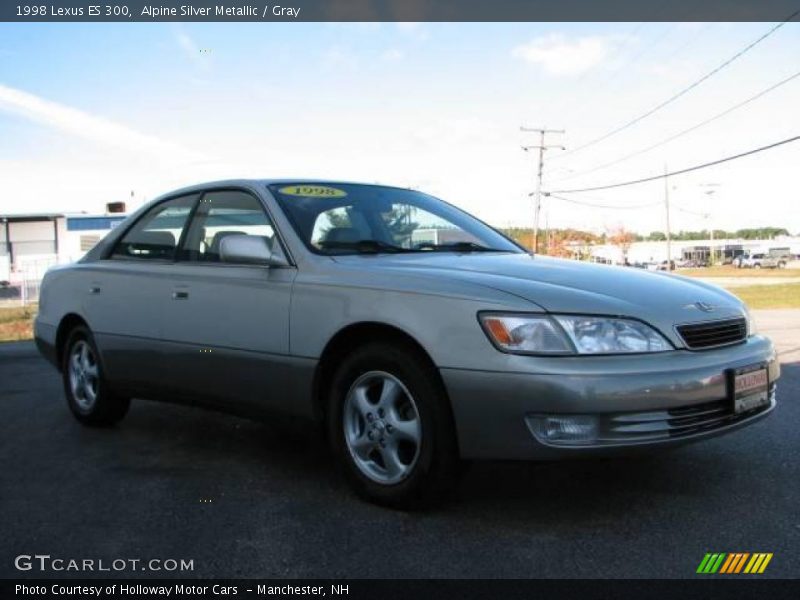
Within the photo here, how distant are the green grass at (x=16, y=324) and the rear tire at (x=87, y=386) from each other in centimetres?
1060

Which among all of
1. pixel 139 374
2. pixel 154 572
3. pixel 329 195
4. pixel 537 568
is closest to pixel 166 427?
pixel 139 374

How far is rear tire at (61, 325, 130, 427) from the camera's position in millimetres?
5102

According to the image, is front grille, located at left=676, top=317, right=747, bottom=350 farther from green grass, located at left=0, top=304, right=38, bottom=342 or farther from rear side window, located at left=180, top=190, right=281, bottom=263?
green grass, located at left=0, top=304, right=38, bottom=342

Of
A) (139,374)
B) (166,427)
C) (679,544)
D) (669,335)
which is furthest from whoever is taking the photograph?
(166,427)

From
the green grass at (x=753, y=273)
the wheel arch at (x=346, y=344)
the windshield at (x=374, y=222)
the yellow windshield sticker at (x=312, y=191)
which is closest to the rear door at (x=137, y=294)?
the yellow windshield sticker at (x=312, y=191)

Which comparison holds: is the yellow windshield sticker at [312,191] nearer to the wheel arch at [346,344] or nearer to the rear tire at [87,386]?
the wheel arch at [346,344]

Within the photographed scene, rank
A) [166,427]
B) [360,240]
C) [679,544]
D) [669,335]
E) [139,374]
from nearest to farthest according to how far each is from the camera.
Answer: [679,544] → [669,335] → [360,240] → [139,374] → [166,427]

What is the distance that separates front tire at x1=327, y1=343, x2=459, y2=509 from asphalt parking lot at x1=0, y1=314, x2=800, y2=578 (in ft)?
0.43

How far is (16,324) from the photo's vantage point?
19234 mm

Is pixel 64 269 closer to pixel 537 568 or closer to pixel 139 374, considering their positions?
pixel 139 374

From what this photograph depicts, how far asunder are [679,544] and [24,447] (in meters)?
3.80

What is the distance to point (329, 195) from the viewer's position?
4.38 metres
